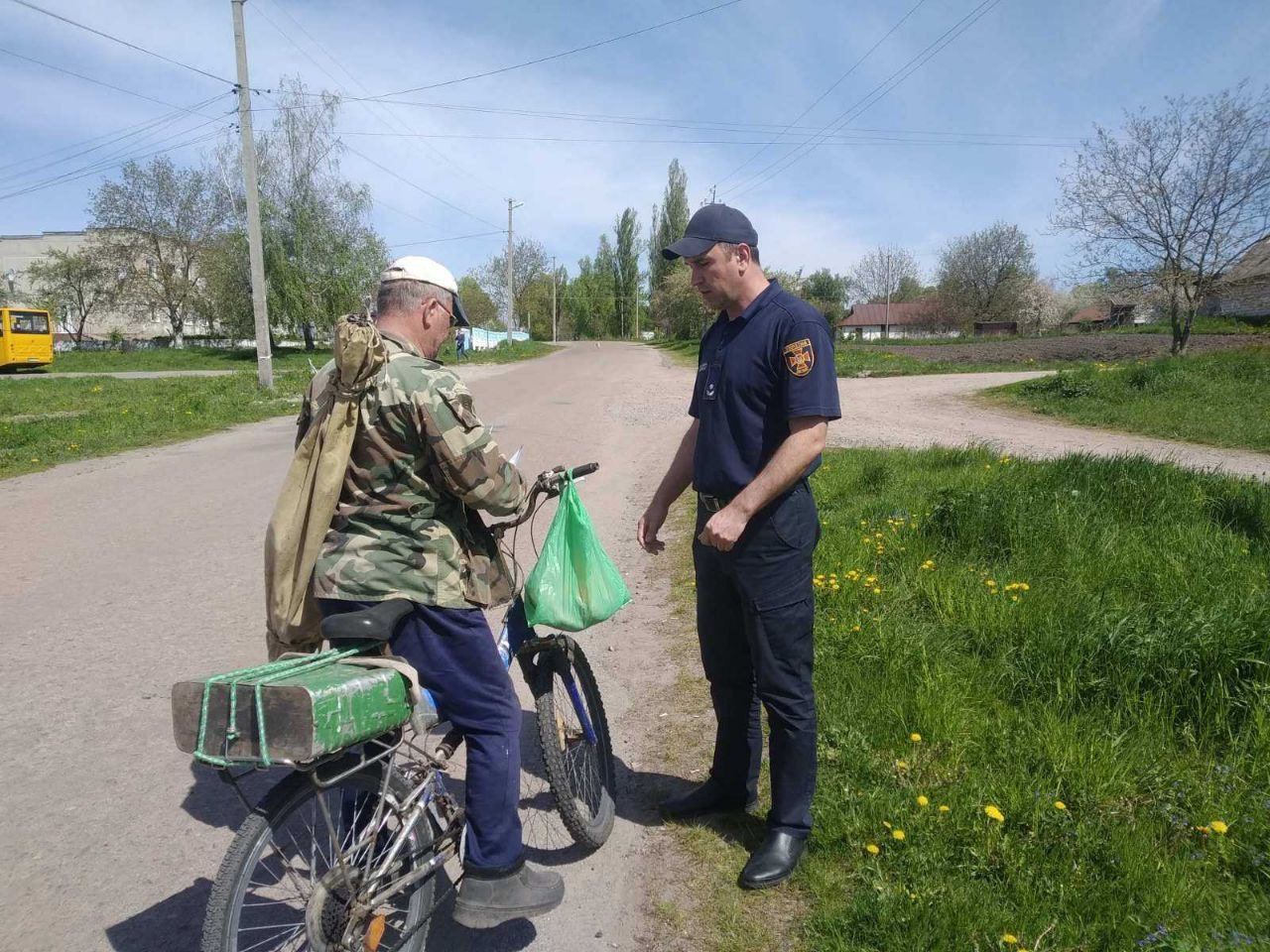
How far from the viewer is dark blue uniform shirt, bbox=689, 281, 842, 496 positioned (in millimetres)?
2549

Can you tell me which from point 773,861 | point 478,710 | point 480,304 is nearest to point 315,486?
point 478,710

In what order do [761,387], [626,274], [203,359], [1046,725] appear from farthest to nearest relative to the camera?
1. [626,274]
2. [203,359]
3. [1046,725]
4. [761,387]

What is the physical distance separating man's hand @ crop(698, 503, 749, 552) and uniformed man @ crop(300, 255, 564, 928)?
2.05ft

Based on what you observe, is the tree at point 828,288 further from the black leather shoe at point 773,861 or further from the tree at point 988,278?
the black leather shoe at point 773,861

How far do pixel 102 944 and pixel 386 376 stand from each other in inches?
74.4

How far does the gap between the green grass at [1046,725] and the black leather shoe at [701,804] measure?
1.15 feet

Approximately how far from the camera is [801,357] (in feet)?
8.35

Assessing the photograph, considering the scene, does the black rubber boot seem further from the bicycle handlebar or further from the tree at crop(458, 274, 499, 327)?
the tree at crop(458, 274, 499, 327)

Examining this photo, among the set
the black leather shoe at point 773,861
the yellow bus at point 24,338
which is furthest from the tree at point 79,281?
the black leather shoe at point 773,861

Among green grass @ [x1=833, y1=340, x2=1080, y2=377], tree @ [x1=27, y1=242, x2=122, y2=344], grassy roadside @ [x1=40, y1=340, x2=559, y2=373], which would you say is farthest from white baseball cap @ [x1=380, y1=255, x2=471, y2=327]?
tree @ [x1=27, y1=242, x2=122, y2=344]

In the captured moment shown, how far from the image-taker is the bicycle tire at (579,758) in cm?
271

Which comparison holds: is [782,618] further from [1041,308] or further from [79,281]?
[1041,308]

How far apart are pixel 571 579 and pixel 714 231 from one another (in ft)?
4.19

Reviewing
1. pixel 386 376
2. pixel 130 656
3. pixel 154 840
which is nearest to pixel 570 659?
pixel 386 376
